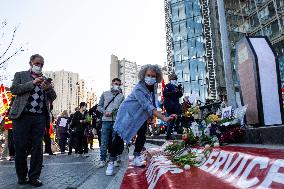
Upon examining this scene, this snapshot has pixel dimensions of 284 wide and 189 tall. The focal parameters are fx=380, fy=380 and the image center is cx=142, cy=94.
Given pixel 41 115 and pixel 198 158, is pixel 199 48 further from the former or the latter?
pixel 198 158

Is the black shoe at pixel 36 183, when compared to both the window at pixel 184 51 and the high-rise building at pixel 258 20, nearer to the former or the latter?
the high-rise building at pixel 258 20

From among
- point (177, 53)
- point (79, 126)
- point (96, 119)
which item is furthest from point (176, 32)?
point (79, 126)

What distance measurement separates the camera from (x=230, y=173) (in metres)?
3.50

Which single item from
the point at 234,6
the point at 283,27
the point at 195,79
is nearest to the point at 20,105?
the point at 283,27

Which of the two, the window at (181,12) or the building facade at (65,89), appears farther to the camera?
the building facade at (65,89)

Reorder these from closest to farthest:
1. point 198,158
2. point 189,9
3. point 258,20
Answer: point 198,158 < point 258,20 < point 189,9

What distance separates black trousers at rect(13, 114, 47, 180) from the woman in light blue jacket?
1.15 meters

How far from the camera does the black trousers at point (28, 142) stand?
214 inches

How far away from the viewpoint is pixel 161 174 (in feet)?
13.3

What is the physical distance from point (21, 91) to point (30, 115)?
374 millimetres

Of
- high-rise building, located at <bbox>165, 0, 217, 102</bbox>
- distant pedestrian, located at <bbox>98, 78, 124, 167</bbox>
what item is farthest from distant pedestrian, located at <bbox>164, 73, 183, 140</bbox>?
high-rise building, located at <bbox>165, 0, 217, 102</bbox>

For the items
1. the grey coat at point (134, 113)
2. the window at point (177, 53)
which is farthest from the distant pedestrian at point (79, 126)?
the window at point (177, 53)

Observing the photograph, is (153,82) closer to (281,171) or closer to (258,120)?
(258,120)

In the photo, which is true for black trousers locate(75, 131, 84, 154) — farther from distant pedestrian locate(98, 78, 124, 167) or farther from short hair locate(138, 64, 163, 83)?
short hair locate(138, 64, 163, 83)
